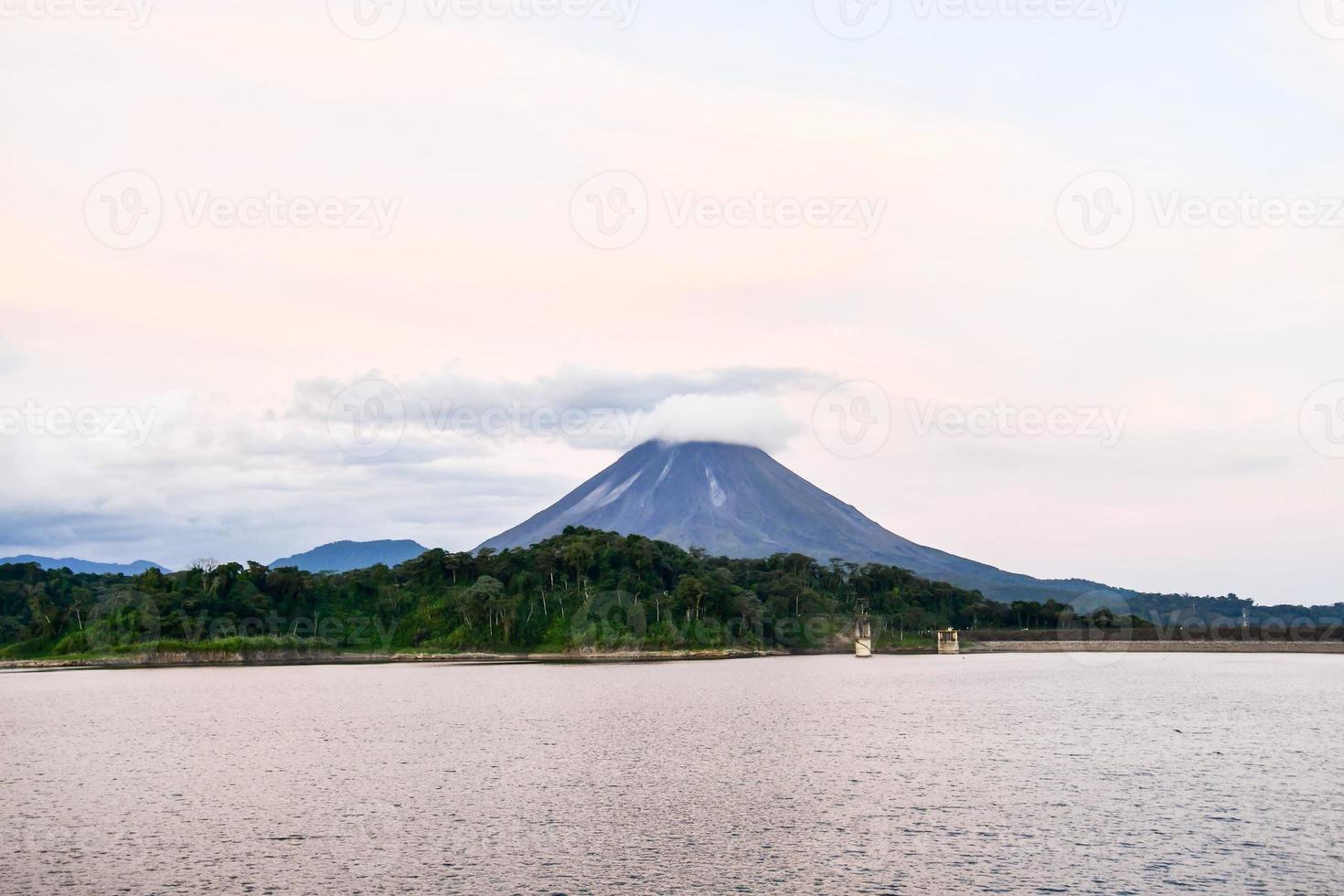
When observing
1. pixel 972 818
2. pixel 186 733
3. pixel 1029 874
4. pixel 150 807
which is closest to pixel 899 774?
pixel 972 818

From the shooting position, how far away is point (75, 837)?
44.1 metres

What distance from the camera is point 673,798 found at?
5362 centimetres

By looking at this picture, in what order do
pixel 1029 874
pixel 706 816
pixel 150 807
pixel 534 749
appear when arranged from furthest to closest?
pixel 534 749
pixel 150 807
pixel 706 816
pixel 1029 874

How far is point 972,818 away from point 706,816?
38.4 feet

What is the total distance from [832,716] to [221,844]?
64.2 m

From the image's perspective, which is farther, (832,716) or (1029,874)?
(832,716)

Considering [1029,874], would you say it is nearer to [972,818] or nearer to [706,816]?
[972,818]

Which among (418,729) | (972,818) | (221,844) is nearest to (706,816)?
(972,818)

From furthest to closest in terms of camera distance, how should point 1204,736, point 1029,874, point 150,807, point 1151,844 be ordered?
point 1204,736 → point 150,807 → point 1151,844 → point 1029,874

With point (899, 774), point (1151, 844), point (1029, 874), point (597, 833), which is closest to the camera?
point (1029, 874)

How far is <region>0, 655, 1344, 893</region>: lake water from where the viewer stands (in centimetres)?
3778

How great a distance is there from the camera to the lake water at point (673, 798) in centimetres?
3778

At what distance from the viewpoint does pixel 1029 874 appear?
1463 inches

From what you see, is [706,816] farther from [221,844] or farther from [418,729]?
[418,729]
